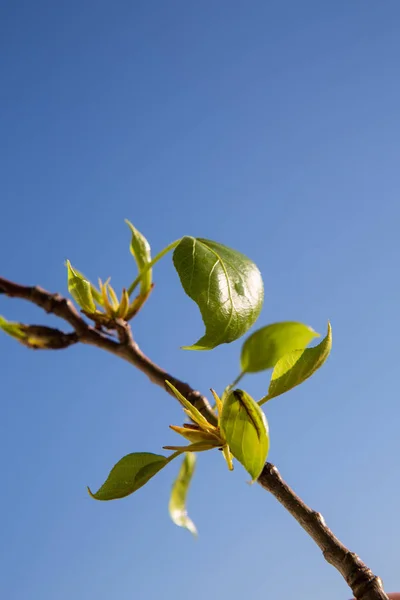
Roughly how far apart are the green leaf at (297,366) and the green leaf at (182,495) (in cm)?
39

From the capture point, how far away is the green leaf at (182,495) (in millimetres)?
1034

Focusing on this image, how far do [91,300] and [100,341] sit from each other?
95mm

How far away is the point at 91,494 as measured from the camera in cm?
71

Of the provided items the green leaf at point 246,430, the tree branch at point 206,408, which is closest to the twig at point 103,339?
the tree branch at point 206,408

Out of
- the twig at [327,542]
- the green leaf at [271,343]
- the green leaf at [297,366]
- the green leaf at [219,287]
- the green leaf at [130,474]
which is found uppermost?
the green leaf at [219,287]

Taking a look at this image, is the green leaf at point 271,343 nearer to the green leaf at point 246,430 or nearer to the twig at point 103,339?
the twig at point 103,339

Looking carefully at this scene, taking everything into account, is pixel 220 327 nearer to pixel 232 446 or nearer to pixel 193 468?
pixel 232 446

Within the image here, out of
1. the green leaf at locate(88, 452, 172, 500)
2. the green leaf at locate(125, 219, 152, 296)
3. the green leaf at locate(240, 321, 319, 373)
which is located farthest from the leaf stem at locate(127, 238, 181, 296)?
the green leaf at locate(88, 452, 172, 500)

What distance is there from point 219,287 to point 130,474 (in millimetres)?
232

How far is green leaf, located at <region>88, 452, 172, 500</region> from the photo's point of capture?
73 cm

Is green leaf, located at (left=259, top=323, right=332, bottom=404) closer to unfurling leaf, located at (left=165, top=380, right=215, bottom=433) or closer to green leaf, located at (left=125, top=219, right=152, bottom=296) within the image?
unfurling leaf, located at (left=165, top=380, right=215, bottom=433)

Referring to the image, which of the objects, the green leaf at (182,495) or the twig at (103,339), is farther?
the green leaf at (182,495)

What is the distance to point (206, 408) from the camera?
84cm

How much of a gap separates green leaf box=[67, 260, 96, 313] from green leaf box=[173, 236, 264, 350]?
0.56 ft
